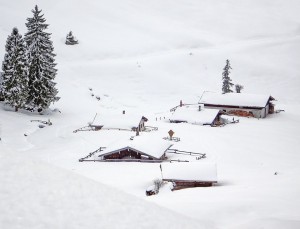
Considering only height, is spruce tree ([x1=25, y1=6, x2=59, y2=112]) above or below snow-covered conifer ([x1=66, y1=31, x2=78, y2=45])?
below

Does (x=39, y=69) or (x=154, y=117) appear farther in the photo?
(x=154, y=117)

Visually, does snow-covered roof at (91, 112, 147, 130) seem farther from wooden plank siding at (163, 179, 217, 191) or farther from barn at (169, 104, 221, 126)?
wooden plank siding at (163, 179, 217, 191)

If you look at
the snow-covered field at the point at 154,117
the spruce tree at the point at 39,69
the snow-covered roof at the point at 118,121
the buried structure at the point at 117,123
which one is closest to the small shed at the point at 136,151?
the snow-covered field at the point at 154,117

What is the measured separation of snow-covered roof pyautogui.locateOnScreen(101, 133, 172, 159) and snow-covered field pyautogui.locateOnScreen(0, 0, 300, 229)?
6.22 feet

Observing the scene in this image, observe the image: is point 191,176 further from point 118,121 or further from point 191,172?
point 118,121

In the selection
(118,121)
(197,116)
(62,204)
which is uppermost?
(197,116)

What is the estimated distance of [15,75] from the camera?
4959 cm

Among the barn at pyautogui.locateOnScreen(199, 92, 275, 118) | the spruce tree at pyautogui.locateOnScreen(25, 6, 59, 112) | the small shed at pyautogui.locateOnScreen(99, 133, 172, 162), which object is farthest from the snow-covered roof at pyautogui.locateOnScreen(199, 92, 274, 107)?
the spruce tree at pyautogui.locateOnScreen(25, 6, 59, 112)

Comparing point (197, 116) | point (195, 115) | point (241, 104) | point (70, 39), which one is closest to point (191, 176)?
point (197, 116)

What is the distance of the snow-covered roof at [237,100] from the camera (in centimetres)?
5903

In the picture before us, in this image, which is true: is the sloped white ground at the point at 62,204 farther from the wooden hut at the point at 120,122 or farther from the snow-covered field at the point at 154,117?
the wooden hut at the point at 120,122

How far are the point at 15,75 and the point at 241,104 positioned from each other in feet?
112

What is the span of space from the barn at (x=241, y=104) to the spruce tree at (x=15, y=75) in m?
28.6

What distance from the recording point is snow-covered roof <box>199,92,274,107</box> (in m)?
59.0
